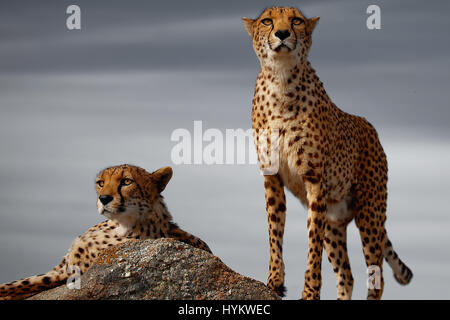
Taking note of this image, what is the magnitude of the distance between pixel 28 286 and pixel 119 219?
3.70 feet

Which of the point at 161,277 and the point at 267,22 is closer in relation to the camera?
A: the point at 161,277

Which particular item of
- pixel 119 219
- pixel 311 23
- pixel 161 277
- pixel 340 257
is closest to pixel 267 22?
pixel 311 23

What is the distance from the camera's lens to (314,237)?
883 cm

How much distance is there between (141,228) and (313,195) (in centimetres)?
174

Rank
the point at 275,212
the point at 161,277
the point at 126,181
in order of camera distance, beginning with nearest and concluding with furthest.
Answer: the point at 161,277
the point at 126,181
the point at 275,212

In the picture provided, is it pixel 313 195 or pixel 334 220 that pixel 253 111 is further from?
pixel 334 220

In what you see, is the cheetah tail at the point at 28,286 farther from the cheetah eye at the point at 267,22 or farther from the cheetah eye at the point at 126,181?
the cheetah eye at the point at 267,22

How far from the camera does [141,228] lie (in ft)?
28.9

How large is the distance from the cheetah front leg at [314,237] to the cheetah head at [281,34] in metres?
1.29

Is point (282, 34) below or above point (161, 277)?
above

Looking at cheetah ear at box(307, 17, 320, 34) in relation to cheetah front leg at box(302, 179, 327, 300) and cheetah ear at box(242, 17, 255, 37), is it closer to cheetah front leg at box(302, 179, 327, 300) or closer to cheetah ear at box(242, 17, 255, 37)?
cheetah ear at box(242, 17, 255, 37)

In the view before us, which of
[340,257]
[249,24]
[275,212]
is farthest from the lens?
[340,257]

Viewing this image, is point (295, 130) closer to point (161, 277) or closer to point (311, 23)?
point (311, 23)
